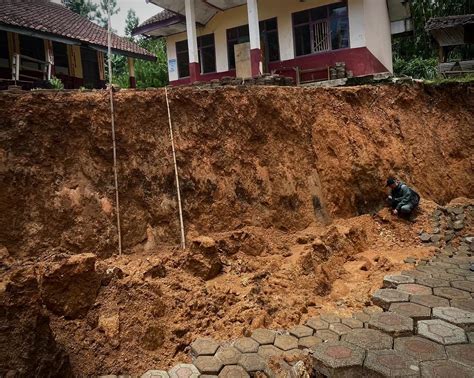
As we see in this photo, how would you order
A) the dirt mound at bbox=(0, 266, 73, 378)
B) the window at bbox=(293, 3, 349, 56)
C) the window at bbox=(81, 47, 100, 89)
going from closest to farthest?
the dirt mound at bbox=(0, 266, 73, 378) → the window at bbox=(293, 3, 349, 56) → the window at bbox=(81, 47, 100, 89)

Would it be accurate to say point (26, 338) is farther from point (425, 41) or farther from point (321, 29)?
point (425, 41)

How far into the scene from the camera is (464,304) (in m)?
4.54

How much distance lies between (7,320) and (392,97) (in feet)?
28.9

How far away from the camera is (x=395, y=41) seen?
2145 cm

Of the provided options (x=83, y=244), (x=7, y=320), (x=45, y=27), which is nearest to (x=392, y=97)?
(x=83, y=244)

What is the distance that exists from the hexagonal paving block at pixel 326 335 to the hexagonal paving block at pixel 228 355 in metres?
0.96

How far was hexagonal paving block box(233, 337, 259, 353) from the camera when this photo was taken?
3969 millimetres

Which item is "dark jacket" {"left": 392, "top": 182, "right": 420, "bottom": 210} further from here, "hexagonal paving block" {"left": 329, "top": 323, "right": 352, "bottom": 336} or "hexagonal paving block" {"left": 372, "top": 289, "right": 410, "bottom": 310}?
"hexagonal paving block" {"left": 329, "top": 323, "right": 352, "bottom": 336}

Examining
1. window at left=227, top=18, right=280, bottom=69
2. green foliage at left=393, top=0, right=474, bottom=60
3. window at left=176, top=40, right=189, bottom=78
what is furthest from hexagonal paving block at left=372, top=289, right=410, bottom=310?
green foliage at left=393, top=0, right=474, bottom=60

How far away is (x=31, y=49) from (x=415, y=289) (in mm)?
14527

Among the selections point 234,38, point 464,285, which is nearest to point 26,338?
point 464,285

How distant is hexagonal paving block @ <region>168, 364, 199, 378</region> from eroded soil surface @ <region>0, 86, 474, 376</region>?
0.15 metres

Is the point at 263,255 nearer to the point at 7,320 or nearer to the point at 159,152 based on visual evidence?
the point at 159,152

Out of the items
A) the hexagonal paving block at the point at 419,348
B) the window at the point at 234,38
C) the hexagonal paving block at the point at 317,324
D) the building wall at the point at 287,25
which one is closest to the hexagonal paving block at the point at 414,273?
the hexagonal paving block at the point at 419,348
